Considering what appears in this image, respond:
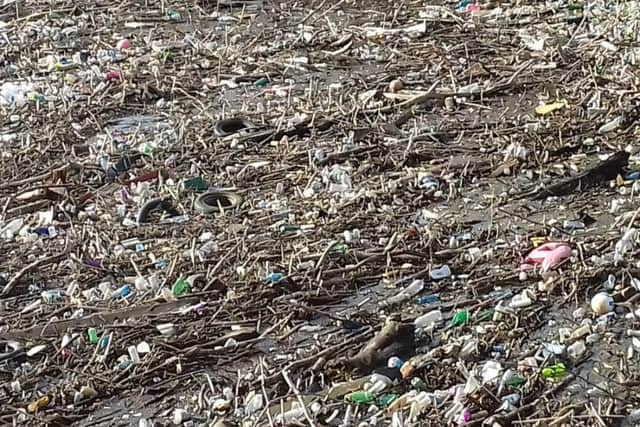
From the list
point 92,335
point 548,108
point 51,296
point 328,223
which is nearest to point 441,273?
point 328,223

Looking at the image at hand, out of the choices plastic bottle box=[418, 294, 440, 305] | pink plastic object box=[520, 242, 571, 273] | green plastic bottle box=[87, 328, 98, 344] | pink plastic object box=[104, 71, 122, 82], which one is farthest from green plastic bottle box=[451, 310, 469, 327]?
pink plastic object box=[104, 71, 122, 82]

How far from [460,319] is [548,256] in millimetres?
502

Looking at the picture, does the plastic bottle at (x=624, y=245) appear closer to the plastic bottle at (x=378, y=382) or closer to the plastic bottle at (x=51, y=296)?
the plastic bottle at (x=378, y=382)

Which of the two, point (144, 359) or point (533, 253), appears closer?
point (144, 359)

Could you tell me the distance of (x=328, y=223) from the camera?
4133 millimetres

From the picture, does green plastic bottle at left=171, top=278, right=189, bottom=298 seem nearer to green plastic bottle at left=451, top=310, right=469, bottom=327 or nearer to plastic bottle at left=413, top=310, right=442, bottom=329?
plastic bottle at left=413, top=310, right=442, bottom=329

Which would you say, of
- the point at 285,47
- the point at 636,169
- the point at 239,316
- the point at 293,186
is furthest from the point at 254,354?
the point at 285,47

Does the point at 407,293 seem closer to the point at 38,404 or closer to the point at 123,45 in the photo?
the point at 38,404

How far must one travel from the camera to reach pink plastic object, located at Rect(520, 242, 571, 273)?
12.0 feet

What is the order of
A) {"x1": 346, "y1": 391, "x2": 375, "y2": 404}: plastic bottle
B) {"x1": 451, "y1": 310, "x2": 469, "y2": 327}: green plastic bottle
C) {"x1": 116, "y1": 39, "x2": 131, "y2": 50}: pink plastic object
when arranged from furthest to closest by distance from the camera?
1. {"x1": 116, "y1": 39, "x2": 131, "y2": 50}: pink plastic object
2. {"x1": 451, "y1": 310, "x2": 469, "y2": 327}: green plastic bottle
3. {"x1": 346, "y1": 391, "x2": 375, "y2": 404}: plastic bottle

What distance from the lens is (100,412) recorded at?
124 inches

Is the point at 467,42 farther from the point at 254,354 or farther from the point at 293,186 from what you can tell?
the point at 254,354

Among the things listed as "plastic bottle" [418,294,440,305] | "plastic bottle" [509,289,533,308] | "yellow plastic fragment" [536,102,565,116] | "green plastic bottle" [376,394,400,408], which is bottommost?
"green plastic bottle" [376,394,400,408]

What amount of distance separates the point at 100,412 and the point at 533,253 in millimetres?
1698
